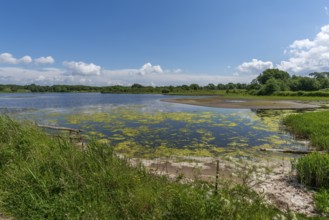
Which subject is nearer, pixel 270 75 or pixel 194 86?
pixel 270 75

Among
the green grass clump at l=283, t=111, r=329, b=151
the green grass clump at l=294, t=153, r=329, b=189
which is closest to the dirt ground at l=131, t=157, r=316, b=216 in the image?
the green grass clump at l=294, t=153, r=329, b=189

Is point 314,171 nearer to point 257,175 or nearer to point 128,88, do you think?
point 257,175

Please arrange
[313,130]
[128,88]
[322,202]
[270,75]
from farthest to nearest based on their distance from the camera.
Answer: [128,88] < [270,75] < [313,130] < [322,202]

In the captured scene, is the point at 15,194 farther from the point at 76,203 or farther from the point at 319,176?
the point at 319,176

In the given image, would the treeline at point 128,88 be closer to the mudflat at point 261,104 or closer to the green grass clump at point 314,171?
the mudflat at point 261,104

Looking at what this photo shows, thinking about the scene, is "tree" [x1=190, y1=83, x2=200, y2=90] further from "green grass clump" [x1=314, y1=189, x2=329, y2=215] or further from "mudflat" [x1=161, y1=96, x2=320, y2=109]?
"green grass clump" [x1=314, y1=189, x2=329, y2=215]

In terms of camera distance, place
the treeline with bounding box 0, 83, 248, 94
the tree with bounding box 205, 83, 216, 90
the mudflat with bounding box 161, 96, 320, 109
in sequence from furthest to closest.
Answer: the tree with bounding box 205, 83, 216, 90 < the treeline with bounding box 0, 83, 248, 94 < the mudflat with bounding box 161, 96, 320, 109

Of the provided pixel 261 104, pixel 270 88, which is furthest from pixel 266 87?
pixel 261 104

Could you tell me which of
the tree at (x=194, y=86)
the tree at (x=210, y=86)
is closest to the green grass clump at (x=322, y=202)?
the tree at (x=194, y=86)

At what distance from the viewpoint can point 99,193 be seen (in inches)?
202

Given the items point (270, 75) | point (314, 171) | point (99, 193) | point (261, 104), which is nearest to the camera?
point (99, 193)

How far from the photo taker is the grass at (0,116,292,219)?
439 cm

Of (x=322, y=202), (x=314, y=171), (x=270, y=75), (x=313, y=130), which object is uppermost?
(x=270, y=75)

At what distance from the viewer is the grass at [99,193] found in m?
4.39
